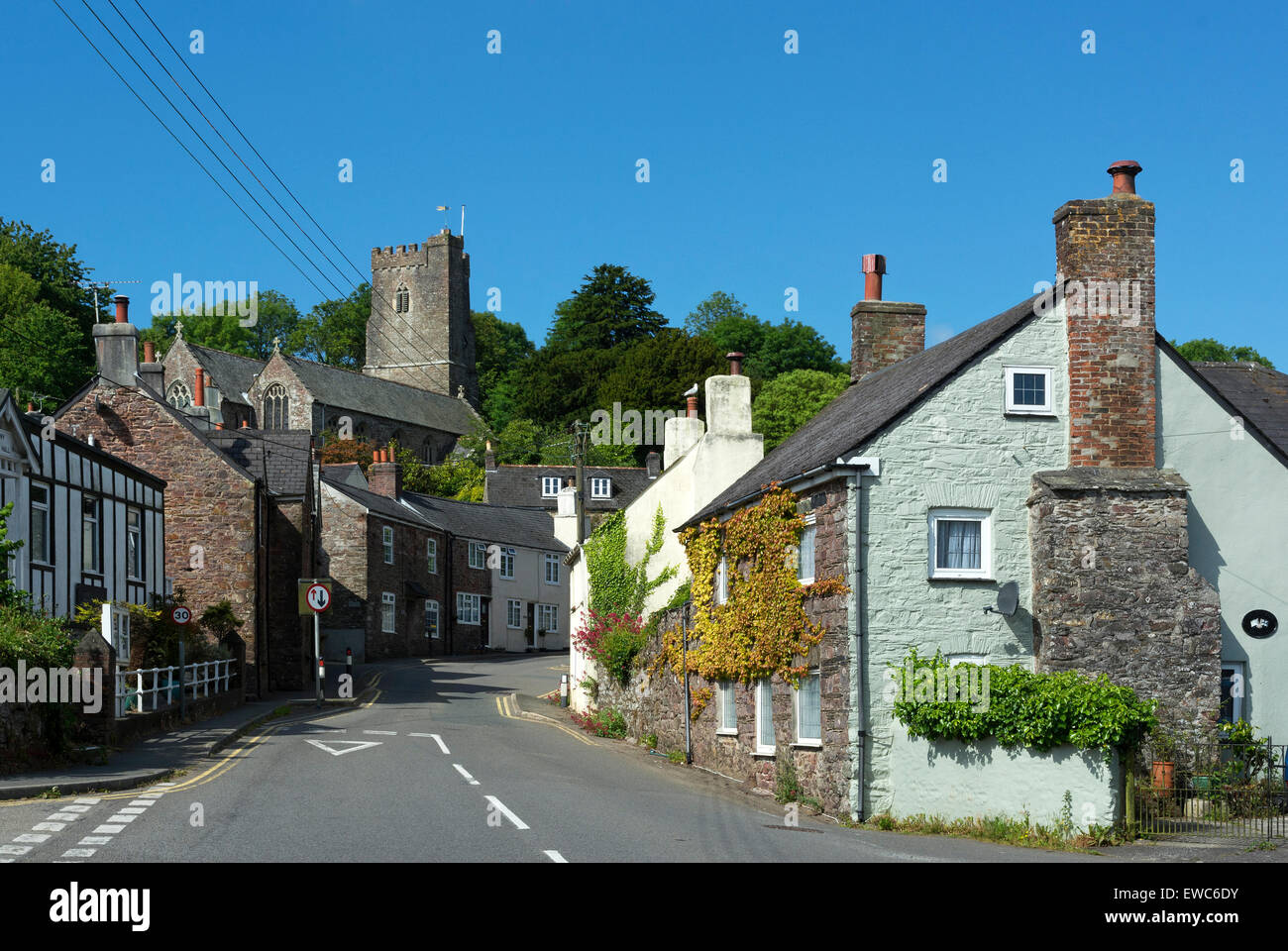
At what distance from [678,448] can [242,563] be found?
12.8 metres

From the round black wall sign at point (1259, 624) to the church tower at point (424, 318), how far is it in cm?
10648

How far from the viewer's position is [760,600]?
69.9 ft

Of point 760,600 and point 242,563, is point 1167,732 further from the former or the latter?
point 242,563

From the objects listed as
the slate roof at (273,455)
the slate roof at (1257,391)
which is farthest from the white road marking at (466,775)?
the slate roof at (273,455)

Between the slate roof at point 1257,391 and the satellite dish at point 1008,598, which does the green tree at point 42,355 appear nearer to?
the slate roof at point 1257,391

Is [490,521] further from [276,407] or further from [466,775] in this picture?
[466,775]

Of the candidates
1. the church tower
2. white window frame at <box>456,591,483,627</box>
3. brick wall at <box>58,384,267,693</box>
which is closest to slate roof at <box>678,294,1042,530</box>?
brick wall at <box>58,384,267,693</box>

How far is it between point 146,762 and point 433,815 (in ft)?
23.5

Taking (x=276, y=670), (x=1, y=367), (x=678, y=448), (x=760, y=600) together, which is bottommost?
(x=276, y=670)

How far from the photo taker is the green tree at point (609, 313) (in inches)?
3733

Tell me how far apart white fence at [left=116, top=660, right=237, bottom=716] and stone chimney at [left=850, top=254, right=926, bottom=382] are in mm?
15051
